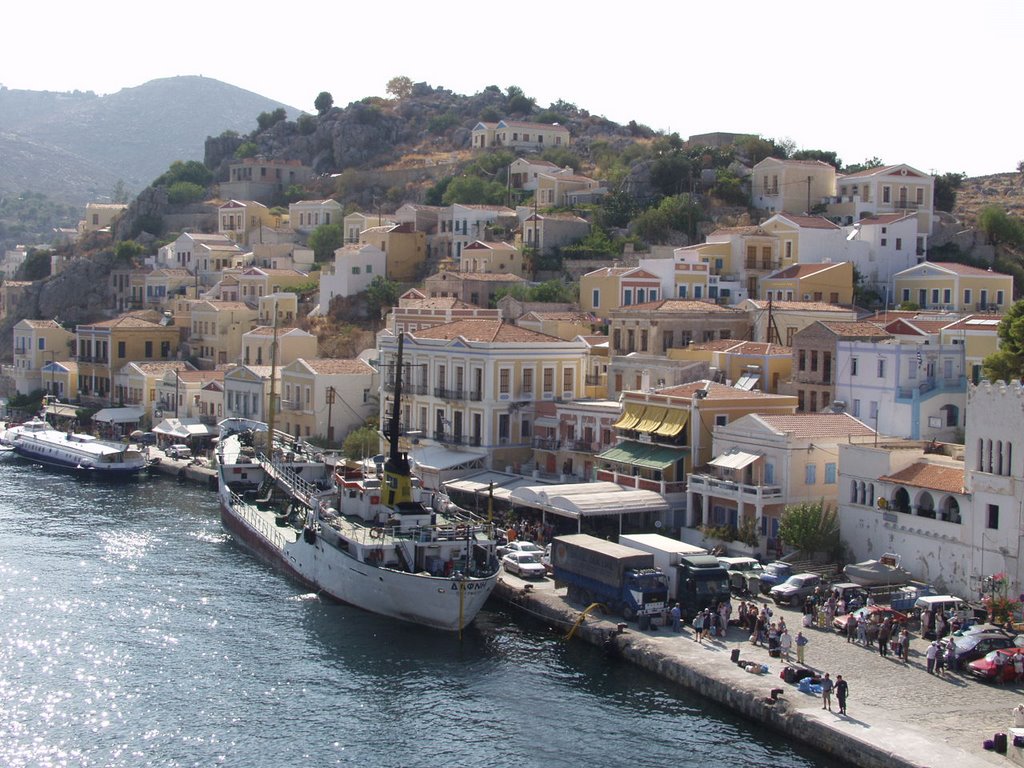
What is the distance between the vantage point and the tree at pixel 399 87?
145 meters

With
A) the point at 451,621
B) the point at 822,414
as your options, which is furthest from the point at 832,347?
the point at 451,621

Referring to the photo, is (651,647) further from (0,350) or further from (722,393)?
(0,350)

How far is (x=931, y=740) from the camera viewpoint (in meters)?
25.0

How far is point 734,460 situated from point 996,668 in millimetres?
13103

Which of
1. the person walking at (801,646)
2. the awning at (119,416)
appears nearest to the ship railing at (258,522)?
the person walking at (801,646)

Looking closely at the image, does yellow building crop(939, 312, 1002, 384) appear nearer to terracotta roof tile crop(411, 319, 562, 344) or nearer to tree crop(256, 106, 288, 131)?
terracotta roof tile crop(411, 319, 562, 344)

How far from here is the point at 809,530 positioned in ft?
123

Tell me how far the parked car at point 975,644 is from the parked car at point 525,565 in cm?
1316

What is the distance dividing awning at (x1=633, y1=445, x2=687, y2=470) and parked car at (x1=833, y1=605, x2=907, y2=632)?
1141 centimetres

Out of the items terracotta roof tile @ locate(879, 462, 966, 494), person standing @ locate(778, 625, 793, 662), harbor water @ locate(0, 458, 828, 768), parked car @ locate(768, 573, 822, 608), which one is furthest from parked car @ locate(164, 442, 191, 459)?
person standing @ locate(778, 625, 793, 662)

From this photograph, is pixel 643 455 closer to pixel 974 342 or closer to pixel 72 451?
pixel 974 342

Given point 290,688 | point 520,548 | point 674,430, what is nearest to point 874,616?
point 520,548

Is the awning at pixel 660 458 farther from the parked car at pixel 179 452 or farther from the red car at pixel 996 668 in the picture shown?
the parked car at pixel 179 452

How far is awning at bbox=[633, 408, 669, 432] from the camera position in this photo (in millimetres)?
44812
